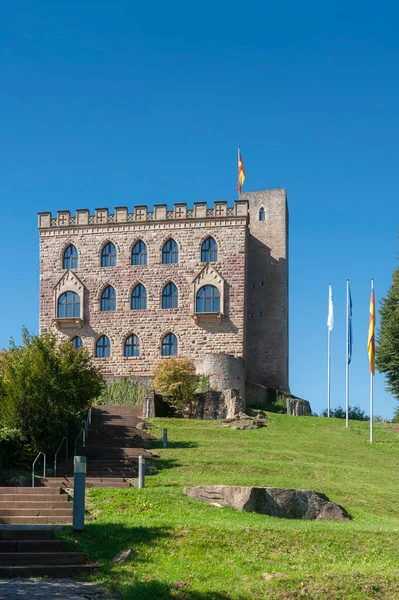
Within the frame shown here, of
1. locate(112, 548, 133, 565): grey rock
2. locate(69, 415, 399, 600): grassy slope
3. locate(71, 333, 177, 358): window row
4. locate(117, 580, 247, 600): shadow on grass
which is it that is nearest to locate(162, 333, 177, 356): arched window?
locate(71, 333, 177, 358): window row

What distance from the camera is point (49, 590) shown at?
43.3 feet

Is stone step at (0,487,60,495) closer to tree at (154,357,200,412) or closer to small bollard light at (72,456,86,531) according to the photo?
small bollard light at (72,456,86,531)

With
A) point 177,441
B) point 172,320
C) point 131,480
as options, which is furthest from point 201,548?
point 172,320

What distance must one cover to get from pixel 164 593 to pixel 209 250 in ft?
129

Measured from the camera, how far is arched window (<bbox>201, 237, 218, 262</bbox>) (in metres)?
51.7

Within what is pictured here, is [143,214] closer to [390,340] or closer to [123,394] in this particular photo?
[123,394]

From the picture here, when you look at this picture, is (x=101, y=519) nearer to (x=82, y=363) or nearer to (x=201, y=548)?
(x=201, y=548)

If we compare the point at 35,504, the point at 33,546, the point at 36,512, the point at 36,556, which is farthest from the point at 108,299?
the point at 36,556

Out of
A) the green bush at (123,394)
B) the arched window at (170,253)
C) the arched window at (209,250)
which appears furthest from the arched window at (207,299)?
the green bush at (123,394)

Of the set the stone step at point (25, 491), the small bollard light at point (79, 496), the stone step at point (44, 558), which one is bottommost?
the stone step at point (44, 558)

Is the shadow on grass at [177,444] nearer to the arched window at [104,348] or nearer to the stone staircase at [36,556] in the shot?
the stone staircase at [36,556]

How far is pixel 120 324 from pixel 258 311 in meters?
8.84

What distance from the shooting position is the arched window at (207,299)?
5125cm

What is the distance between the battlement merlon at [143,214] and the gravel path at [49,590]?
38850mm
